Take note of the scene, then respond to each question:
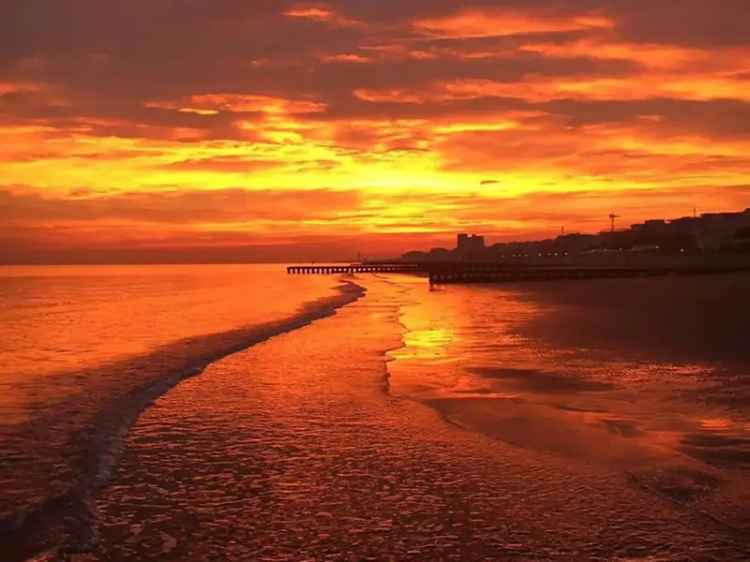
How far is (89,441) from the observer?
1095cm

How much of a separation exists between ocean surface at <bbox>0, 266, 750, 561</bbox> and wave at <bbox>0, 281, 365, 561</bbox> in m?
0.04

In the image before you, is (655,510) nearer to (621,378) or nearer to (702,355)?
(621,378)

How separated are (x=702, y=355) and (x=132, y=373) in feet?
48.4

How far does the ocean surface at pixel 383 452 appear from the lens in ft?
22.0

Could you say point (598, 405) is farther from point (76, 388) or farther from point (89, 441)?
point (76, 388)

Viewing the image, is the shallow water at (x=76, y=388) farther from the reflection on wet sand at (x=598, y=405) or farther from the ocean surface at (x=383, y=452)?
the reflection on wet sand at (x=598, y=405)

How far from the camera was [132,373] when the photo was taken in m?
18.7

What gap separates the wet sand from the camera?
644 cm

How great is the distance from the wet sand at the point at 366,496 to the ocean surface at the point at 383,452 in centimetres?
3

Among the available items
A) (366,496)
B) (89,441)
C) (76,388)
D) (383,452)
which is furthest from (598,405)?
(76,388)

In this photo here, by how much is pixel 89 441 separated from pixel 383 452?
4.52 metres

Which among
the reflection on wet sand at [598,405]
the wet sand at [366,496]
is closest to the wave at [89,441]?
the wet sand at [366,496]

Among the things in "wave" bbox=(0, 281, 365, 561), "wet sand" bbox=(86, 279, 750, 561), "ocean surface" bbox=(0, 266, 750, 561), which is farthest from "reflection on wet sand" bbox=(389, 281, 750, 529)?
"wave" bbox=(0, 281, 365, 561)

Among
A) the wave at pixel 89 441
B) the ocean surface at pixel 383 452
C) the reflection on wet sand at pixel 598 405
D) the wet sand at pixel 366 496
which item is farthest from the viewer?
the reflection on wet sand at pixel 598 405
